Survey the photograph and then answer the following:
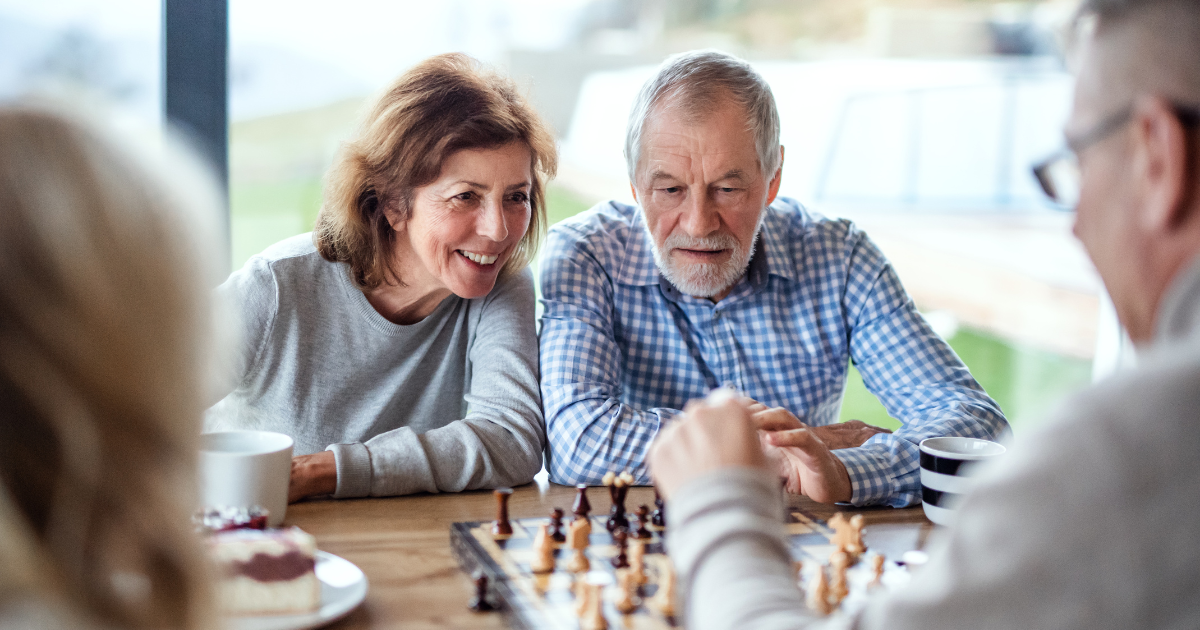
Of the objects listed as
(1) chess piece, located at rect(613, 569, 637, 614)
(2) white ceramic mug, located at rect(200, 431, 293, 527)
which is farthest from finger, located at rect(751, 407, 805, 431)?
(2) white ceramic mug, located at rect(200, 431, 293, 527)

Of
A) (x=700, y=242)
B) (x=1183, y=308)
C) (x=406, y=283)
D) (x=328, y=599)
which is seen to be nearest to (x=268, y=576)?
(x=328, y=599)

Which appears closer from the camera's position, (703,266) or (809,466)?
(809,466)

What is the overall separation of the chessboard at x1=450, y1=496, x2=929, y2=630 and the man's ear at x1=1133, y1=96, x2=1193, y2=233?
0.45m

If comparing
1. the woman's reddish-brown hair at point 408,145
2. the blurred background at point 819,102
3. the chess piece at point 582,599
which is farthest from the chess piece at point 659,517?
the blurred background at point 819,102

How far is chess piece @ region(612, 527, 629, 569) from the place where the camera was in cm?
124

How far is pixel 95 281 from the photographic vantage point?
66cm

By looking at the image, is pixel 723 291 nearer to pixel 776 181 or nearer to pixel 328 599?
pixel 776 181

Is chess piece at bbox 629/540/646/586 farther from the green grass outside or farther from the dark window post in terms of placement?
the dark window post

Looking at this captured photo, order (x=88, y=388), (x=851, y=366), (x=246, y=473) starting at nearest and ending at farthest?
(x=88, y=388) < (x=246, y=473) < (x=851, y=366)

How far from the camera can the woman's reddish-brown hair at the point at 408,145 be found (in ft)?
6.30

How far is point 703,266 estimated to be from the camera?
205cm

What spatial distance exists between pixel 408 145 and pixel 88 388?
1.33 m

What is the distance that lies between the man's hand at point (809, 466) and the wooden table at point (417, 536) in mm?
24

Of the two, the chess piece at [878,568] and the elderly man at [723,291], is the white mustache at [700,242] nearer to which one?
the elderly man at [723,291]
